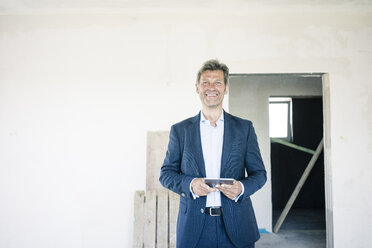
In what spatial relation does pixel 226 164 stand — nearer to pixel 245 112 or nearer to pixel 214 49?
pixel 214 49

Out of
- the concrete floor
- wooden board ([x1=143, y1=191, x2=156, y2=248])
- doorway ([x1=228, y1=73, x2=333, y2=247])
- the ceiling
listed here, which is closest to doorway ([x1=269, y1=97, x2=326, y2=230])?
the concrete floor

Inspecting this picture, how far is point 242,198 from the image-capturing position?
5.20ft

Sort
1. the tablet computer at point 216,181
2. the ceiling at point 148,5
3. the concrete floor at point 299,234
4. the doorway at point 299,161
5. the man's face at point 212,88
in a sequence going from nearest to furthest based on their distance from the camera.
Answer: the tablet computer at point 216,181
the man's face at point 212,88
the ceiling at point 148,5
the concrete floor at point 299,234
the doorway at point 299,161

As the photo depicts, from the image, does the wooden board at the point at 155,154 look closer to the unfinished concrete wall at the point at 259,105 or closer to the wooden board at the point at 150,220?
the wooden board at the point at 150,220

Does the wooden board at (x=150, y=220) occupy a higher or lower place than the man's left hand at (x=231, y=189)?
lower

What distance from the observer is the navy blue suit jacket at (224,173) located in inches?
60.9

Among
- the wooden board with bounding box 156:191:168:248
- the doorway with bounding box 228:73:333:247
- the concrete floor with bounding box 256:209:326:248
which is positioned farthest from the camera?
the doorway with bounding box 228:73:333:247

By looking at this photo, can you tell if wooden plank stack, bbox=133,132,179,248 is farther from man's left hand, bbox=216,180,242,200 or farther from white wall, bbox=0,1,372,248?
man's left hand, bbox=216,180,242,200

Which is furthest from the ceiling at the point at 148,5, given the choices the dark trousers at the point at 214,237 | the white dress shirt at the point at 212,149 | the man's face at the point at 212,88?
the dark trousers at the point at 214,237

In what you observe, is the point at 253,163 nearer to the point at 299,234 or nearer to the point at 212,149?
the point at 212,149

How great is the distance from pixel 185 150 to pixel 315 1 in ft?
8.05

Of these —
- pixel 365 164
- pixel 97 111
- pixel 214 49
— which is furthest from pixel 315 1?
pixel 97 111

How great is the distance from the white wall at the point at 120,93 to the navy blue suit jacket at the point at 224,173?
1.50 metres

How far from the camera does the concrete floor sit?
4004 mm
